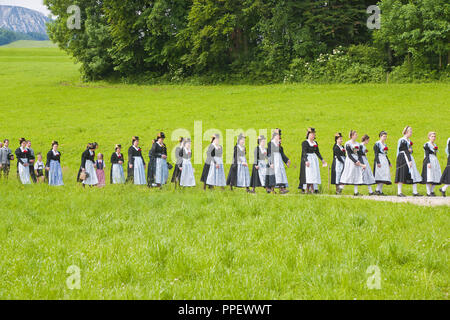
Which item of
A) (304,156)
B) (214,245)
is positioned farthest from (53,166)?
(214,245)

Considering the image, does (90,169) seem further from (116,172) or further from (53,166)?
(53,166)

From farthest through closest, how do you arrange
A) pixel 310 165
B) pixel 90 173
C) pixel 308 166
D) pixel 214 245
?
pixel 90 173
pixel 310 165
pixel 308 166
pixel 214 245

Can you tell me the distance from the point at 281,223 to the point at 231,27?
3647 centimetres

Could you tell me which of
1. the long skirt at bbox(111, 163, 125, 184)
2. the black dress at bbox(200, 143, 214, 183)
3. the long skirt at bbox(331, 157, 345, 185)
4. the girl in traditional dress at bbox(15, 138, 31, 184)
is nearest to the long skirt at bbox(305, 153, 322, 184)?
the long skirt at bbox(331, 157, 345, 185)

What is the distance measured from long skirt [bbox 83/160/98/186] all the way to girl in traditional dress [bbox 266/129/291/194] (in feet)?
21.6

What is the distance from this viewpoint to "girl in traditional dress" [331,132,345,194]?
1442cm

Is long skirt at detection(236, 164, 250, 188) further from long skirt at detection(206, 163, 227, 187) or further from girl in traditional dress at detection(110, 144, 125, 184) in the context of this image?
girl in traditional dress at detection(110, 144, 125, 184)

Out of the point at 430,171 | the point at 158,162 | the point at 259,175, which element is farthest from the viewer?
the point at 158,162

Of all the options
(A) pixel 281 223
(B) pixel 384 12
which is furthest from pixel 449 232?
(B) pixel 384 12

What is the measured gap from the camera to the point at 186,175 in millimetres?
15039

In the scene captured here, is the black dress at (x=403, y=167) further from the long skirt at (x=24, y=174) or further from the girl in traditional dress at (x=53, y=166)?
the long skirt at (x=24, y=174)

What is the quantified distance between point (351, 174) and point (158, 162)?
656 centimetres

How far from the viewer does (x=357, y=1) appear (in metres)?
42.7
